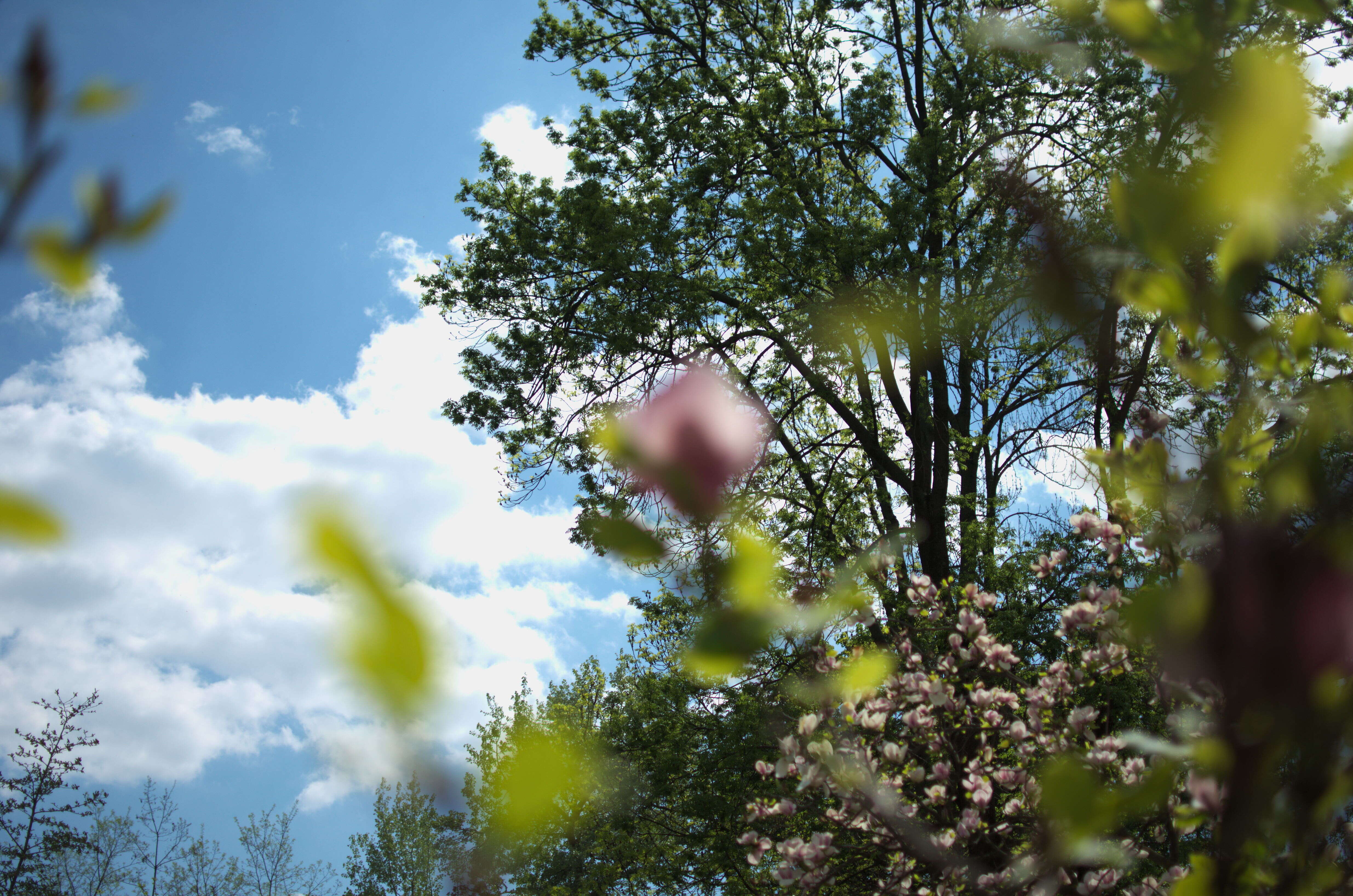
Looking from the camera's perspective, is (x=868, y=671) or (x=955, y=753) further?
(x=955, y=753)

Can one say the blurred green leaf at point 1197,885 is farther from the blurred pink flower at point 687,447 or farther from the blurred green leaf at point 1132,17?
the blurred green leaf at point 1132,17

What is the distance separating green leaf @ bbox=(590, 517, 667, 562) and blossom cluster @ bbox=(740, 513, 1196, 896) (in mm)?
2636

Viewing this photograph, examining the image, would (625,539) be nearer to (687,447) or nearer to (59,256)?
(687,447)

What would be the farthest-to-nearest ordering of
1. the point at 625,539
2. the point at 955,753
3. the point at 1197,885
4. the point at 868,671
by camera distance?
the point at 955,753 → the point at 868,671 → the point at 1197,885 → the point at 625,539

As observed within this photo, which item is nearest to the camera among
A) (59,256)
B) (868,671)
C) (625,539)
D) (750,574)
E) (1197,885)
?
(59,256)

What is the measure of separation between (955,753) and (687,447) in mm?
4266

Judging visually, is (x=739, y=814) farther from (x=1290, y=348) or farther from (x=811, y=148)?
(x=1290, y=348)

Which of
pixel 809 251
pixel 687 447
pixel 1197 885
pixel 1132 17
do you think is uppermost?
pixel 809 251

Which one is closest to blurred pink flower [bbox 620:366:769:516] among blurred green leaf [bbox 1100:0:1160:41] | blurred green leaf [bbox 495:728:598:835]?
blurred green leaf [bbox 495:728:598:835]

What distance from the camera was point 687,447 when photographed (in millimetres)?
677

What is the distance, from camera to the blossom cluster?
359cm

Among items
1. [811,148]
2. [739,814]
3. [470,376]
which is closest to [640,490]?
[739,814]

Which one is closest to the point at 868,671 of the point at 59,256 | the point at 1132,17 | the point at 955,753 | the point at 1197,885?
the point at 1197,885

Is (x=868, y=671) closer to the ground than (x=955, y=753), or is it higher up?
closer to the ground
